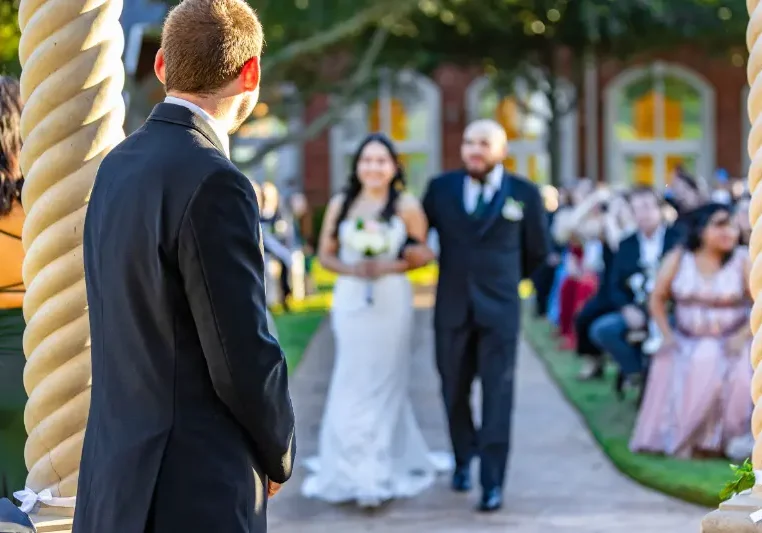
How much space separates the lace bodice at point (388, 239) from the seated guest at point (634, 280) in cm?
337

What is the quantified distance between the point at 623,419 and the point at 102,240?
7835 millimetres

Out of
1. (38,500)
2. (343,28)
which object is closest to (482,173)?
(38,500)

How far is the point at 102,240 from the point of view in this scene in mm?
2924

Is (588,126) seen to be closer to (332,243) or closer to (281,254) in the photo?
(281,254)

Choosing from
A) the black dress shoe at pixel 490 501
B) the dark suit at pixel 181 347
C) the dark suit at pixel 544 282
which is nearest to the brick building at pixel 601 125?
the dark suit at pixel 544 282

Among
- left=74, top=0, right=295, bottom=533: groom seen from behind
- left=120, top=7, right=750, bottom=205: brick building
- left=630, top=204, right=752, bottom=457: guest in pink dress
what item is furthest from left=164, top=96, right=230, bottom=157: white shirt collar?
left=120, top=7, right=750, bottom=205: brick building

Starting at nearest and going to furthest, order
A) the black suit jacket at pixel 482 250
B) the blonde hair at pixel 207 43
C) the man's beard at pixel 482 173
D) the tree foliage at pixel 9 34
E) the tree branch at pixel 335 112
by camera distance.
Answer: the blonde hair at pixel 207 43
the black suit jacket at pixel 482 250
the man's beard at pixel 482 173
the tree foliage at pixel 9 34
the tree branch at pixel 335 112

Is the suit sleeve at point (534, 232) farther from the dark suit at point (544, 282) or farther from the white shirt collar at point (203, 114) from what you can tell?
the dark suit at point (544, 282)

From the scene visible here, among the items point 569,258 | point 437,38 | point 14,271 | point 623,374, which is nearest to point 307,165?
point 437,38

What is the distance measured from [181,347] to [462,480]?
207 inches

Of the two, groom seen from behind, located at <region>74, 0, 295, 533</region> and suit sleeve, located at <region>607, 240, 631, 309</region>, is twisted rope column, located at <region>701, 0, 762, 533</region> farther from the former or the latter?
suit sleeve, located at <region>607, 240, 631, 309</region>

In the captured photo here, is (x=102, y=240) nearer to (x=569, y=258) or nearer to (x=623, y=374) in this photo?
(x=623, y=374)

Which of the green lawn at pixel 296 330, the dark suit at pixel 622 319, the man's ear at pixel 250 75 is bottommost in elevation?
the green lawn at pixel 296 330

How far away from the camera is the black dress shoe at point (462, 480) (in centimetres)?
792
